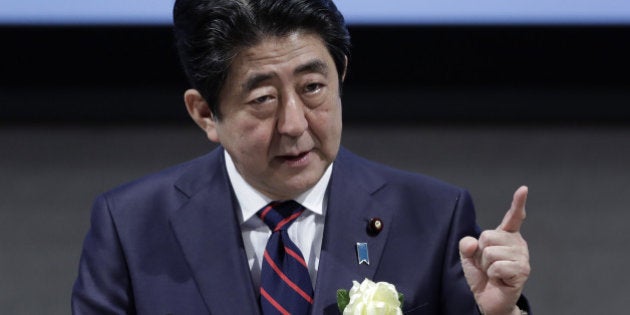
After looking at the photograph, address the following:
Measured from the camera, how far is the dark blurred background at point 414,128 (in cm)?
313

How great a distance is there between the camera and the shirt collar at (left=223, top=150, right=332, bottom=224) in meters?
1.87

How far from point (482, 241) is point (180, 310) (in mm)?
564

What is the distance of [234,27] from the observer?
5.53 ft

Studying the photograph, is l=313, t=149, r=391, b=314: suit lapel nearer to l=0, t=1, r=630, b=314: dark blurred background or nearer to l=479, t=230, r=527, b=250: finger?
l=479, t=230, r=527, b=250: finger

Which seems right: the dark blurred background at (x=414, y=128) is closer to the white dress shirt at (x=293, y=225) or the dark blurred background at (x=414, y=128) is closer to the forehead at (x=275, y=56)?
the white dress shirt at (x=293, y=225)

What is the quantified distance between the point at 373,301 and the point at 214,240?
43cm

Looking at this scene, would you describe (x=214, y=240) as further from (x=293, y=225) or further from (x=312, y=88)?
(x=312, y=88)

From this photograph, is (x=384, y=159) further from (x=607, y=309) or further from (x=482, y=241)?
(x=482, y=241)

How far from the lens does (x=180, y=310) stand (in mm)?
1826

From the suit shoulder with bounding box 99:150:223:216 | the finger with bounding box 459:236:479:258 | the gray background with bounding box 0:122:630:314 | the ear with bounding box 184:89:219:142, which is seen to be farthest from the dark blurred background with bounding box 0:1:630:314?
the finger with bounding box 459:236:479:258

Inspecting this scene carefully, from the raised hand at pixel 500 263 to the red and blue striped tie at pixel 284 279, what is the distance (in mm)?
286

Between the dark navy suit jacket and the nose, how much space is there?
23cm

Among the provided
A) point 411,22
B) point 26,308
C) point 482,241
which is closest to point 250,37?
point 482,241

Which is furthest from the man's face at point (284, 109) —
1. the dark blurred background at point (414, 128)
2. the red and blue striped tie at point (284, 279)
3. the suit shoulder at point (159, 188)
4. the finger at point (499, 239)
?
the dark blurred background at point (414, 128)
